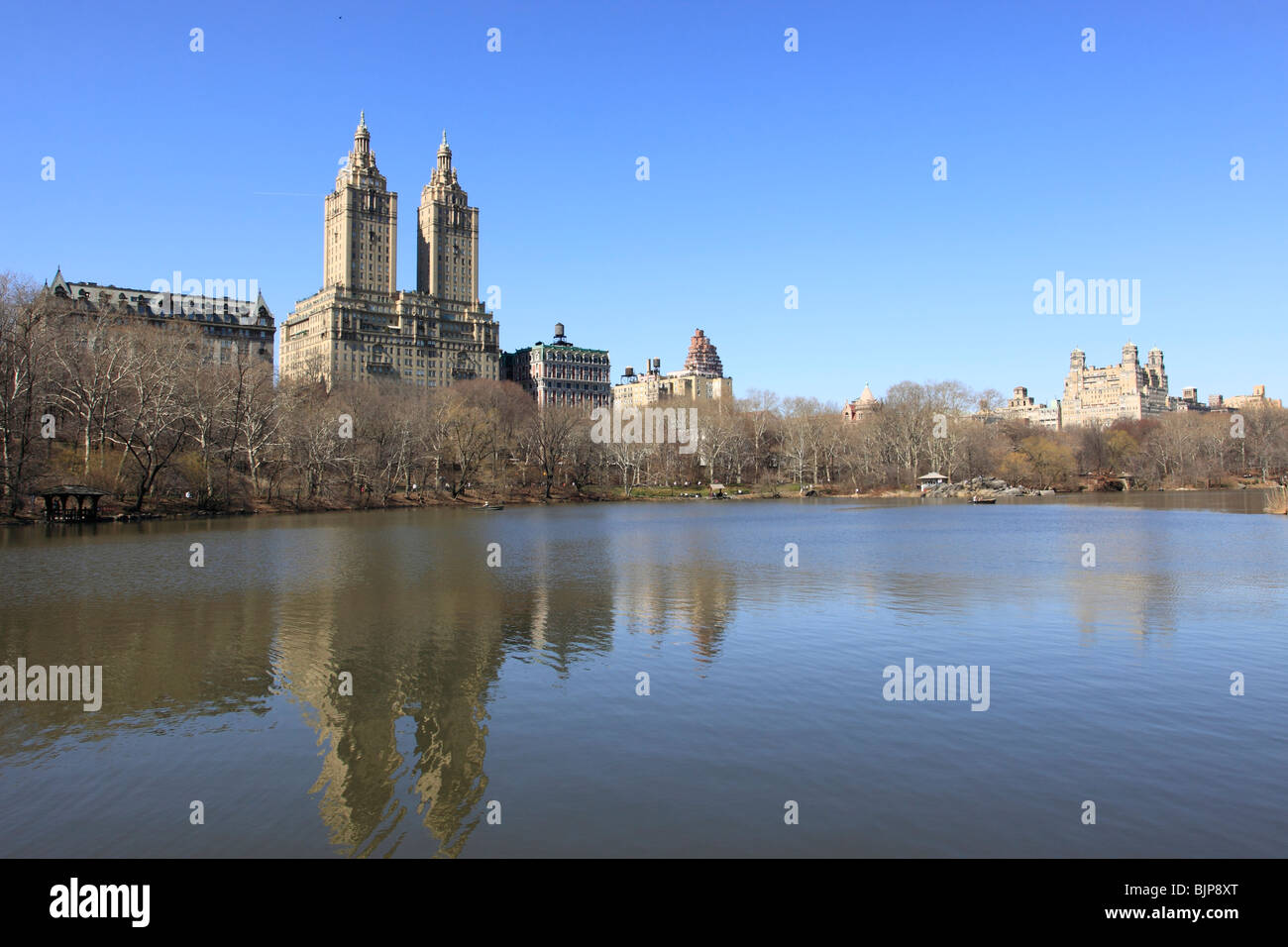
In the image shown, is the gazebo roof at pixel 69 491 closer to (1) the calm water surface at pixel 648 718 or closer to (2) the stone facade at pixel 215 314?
(1) the calm water surface at pixel 648 718

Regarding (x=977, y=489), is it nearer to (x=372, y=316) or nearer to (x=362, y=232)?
(x=372, y=316)

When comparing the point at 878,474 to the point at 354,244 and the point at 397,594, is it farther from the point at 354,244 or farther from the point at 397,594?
the point at 354,244

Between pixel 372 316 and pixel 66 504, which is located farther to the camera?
pixel 372 316

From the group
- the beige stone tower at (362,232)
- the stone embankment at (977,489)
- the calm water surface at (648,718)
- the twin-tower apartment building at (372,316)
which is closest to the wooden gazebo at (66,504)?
the calm water surface at (648,718)

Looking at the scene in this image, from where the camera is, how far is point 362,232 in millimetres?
194250

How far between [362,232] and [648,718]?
204m

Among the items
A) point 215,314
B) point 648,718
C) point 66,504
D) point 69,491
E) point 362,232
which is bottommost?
point 648,718

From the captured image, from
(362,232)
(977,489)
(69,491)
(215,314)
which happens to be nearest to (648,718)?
(69,491)

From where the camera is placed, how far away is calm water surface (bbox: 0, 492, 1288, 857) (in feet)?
28.6

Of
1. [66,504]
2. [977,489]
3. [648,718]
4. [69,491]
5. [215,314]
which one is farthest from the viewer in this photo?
[215,314]

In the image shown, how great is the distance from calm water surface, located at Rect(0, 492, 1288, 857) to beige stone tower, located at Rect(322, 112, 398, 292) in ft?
590

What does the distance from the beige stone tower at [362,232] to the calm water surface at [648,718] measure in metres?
180

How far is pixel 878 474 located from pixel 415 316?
389 feet
